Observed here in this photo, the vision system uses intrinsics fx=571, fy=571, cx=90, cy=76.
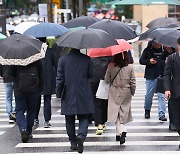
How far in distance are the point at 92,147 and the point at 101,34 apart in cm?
184

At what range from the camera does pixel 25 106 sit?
31.8ft

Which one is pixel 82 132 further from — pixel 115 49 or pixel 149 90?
pixel 149 90

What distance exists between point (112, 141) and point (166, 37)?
2.21 meters

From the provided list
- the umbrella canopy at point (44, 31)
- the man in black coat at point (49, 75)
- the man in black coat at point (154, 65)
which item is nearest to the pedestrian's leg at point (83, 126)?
the man in black coat at point (49, 75)

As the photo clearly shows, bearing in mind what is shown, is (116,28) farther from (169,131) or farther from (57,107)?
(57,107)

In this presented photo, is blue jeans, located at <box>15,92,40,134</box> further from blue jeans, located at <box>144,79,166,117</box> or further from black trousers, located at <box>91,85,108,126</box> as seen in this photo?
blue jeans, located at <box>144,79,166,117</box>

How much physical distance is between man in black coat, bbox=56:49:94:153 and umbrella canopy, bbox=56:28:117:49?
22 centimetres

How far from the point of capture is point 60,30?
11.3 metres

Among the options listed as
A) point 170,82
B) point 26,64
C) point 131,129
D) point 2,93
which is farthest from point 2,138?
point 2,93

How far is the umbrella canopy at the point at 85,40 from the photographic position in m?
8.45

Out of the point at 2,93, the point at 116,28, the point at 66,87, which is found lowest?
the point at 2,93

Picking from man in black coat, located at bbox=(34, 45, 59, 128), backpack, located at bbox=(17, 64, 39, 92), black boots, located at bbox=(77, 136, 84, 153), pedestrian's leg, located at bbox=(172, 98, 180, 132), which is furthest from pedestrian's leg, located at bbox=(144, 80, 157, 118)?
black boots, located at bbox=(77, 136, 84, 153)

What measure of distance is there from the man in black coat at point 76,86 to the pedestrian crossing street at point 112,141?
2.15 ft

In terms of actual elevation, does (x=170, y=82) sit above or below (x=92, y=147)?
above
